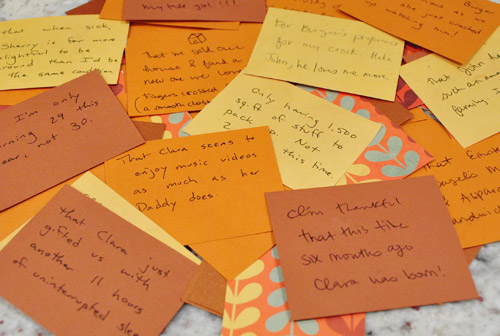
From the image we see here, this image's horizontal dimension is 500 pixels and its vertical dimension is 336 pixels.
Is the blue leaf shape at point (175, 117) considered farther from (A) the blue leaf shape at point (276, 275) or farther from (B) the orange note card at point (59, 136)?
(A) the blue leaf shape at point (276, 275)

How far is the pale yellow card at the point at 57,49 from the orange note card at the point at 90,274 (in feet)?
0.81

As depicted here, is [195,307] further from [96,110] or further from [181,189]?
[96,110]

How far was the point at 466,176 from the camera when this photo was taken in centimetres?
61

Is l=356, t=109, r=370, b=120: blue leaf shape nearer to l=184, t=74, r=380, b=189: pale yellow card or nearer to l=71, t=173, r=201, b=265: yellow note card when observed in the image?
l=184, t=74, r=380, b=189: pale yellow card

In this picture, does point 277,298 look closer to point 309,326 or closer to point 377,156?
point 309,326


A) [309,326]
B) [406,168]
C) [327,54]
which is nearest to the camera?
[309,326]

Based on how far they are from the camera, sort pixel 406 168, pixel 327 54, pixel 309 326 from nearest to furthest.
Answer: pixel 309 326, pixel 406 168, pixel 327 54

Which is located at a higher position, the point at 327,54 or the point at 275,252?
the point at 327,54

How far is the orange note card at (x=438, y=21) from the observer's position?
729 millimetres

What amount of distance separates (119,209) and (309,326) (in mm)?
278

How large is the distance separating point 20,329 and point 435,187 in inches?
21.3

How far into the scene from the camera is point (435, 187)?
593mm

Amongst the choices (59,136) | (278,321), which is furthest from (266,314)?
(59,136)

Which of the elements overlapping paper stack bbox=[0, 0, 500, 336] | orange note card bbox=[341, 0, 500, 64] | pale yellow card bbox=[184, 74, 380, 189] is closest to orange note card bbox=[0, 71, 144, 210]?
overlapping paper stack bbox=[0, 0, 500, 336]
